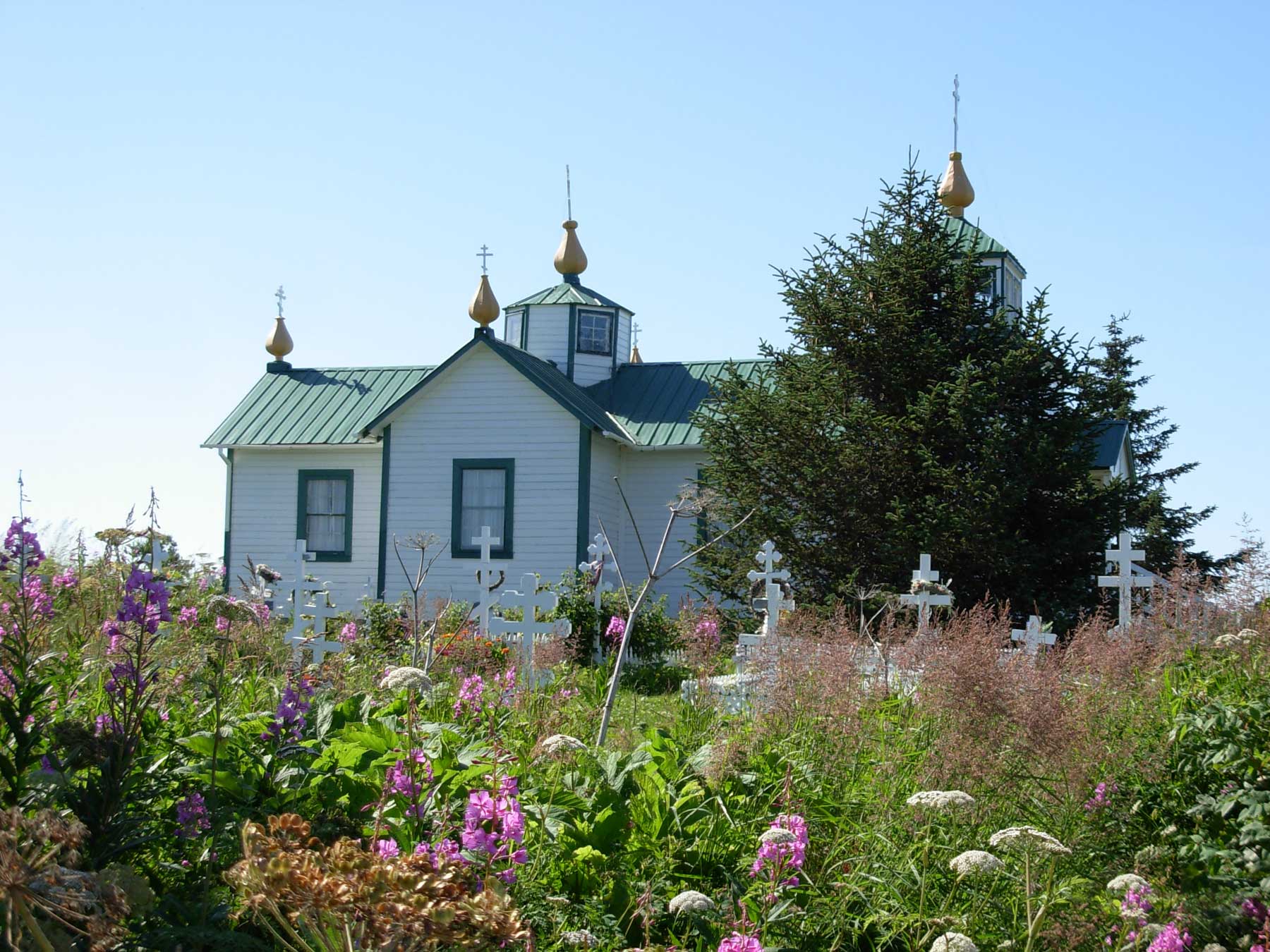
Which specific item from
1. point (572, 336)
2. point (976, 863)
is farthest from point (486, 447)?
point (976, 863)

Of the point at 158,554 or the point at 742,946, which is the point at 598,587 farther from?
the point at 742,946

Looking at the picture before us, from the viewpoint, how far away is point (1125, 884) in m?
4.00

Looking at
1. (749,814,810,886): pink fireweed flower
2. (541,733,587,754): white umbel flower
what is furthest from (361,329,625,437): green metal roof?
(749,814,810,886): pink fireweed flower

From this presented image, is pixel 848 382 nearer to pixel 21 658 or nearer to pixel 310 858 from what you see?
pixel 21 658

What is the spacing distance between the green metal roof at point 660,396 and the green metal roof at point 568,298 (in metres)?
1.23

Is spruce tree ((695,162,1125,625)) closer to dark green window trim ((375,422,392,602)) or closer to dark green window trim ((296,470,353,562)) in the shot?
dark green window trim ((375,422,392,602))

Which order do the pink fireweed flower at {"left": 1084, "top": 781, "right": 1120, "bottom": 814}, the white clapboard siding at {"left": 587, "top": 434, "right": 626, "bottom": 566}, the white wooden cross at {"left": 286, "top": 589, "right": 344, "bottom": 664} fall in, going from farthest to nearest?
1. the white clapboard siding at {"left": 587, "top": 434, "right": 626, "bottom": 566}
2. the white wooden cross at {"left": 286, "top": 589, "right": 344, "bottom": 664}
3. the pink fireweed flower at {"left": 1084, "top": 781, "right": 1120, "bottom": 814}

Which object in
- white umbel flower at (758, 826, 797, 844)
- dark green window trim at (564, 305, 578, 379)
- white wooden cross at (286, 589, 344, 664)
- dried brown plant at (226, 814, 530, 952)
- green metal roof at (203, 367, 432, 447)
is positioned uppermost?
dark green window trim at (564, 305, 578, 379)

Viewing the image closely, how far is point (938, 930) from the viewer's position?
4.18 metres

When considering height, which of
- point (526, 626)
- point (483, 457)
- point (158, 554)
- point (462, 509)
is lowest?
point (526, 626)

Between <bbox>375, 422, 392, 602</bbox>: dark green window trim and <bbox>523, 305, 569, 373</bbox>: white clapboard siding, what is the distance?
3.67m

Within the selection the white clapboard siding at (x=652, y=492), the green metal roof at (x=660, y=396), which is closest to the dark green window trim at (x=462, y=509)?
the white clapboard siding at (x=652, y=492)

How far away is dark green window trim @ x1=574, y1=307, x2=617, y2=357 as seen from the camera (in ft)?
73.2

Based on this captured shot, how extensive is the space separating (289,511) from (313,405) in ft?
6.45
